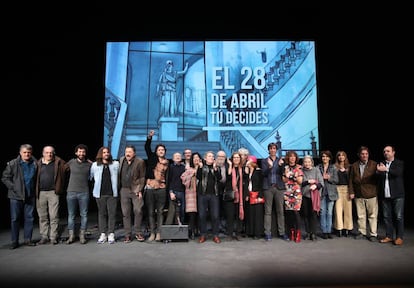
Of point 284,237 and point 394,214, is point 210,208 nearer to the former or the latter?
point 284,237

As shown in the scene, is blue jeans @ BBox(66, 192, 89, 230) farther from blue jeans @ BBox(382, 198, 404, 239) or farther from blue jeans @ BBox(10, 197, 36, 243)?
blue jeans @ BBox(382, 198, 404, 239)

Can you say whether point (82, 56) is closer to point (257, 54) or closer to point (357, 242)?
point (257, 54)

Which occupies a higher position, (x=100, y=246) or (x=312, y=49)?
(x=312, y=49)

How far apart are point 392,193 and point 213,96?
11.8 ft

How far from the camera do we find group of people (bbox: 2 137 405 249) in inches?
177

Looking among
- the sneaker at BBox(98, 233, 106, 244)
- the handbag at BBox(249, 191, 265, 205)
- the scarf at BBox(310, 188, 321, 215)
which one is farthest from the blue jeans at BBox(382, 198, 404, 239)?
the sneaker at BBox(98, 233, 106, 244)

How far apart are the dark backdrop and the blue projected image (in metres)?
0.53

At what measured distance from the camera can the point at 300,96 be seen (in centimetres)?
651

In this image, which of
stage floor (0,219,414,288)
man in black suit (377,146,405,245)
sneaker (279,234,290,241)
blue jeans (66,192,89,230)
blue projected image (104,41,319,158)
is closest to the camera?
stage floor (0,219,414,288)

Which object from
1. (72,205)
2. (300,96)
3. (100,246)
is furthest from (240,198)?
(300,96)
